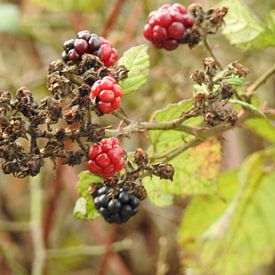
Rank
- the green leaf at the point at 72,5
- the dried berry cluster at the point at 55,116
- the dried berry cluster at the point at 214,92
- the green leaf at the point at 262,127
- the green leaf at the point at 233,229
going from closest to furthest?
the dried berry cluster at the point at 55,116 → the dried berry cluster at the point at 214,92 → the green leaf at the point at 262,127 → the green leaf at the point at 233,229 → the green leaf at the point at 72,5

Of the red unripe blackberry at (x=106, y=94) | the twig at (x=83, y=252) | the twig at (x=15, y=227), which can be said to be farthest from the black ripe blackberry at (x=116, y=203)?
the twig at (x=15, y=227)

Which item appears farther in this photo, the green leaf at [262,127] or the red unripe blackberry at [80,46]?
the green leaf at [262,127]

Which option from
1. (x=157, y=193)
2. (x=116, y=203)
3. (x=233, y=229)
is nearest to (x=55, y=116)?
(x=116, y=203)

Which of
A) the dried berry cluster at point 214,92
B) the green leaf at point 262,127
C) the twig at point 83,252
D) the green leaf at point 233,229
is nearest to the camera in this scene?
the dried berry cluster at point 214,92

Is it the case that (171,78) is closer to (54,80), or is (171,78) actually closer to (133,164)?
(133,164)

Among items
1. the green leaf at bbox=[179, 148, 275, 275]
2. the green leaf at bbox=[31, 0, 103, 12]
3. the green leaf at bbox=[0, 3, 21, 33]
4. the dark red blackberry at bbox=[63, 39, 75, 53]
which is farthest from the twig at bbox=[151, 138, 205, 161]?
the green leaf at bbox=[0, 3, 21, 33]

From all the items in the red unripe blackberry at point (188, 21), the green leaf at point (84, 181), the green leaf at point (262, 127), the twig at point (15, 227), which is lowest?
the green leaf at point (84, 181)

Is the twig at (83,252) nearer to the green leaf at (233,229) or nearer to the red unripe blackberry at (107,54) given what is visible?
the green leaf at (233,229)
